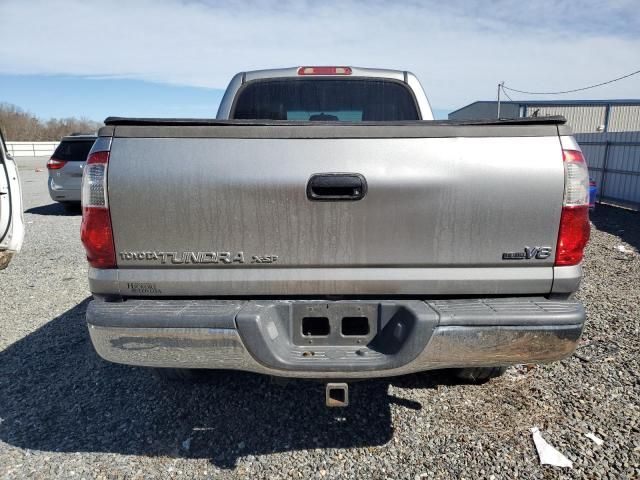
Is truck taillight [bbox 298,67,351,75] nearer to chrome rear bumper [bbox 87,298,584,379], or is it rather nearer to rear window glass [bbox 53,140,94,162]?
chrome rear bumper [bbox 87,298,584,379]

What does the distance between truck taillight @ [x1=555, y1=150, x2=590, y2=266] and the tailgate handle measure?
92 centimetres

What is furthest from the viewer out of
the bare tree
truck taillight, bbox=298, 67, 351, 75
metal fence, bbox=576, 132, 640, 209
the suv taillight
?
the bare tree

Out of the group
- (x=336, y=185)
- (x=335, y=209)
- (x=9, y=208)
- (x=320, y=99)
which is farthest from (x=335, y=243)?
(x=9, y=208)

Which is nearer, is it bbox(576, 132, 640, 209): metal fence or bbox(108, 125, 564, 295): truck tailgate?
bbox(108, 125, 564, 295): truck tailgate

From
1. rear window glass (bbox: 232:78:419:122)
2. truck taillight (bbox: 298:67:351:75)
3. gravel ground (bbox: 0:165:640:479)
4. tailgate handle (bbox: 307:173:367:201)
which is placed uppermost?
truck taillight (bbox: 298:67:351:75)

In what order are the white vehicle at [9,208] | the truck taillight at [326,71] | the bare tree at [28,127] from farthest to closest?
the bare tree at [28,127] < the white vehicle at [9,208] < the truck taillight at [326,71]

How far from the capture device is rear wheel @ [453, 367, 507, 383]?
297 cm

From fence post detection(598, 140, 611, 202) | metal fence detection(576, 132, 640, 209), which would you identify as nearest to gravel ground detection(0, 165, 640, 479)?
metal fence detection(576, 132, 640, 209)

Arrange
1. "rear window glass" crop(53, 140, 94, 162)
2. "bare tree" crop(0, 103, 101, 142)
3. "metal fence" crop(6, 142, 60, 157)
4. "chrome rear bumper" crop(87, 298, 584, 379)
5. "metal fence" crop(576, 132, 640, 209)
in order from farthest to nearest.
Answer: "bare tree" crop(0, 103, 101, 142) → "metal fence" crop(6, 142, 60, 157) → "metal fence" crop(576, 132, 640, 209) → "rear window glass" crop(53, 140, 94, 162) → "chrome rear bumper" crop(87, 298, 584, 379)

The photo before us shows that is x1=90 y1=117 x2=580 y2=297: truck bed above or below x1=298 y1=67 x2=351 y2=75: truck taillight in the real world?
below

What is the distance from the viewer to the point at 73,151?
1020 centimetres

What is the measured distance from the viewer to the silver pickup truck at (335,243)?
2.01 meters

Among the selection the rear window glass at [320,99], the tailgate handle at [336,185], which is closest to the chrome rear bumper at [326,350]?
the tailgate handle at [336,185]

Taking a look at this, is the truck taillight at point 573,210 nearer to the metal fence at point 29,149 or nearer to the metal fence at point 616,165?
the metal fence at point 616,165
